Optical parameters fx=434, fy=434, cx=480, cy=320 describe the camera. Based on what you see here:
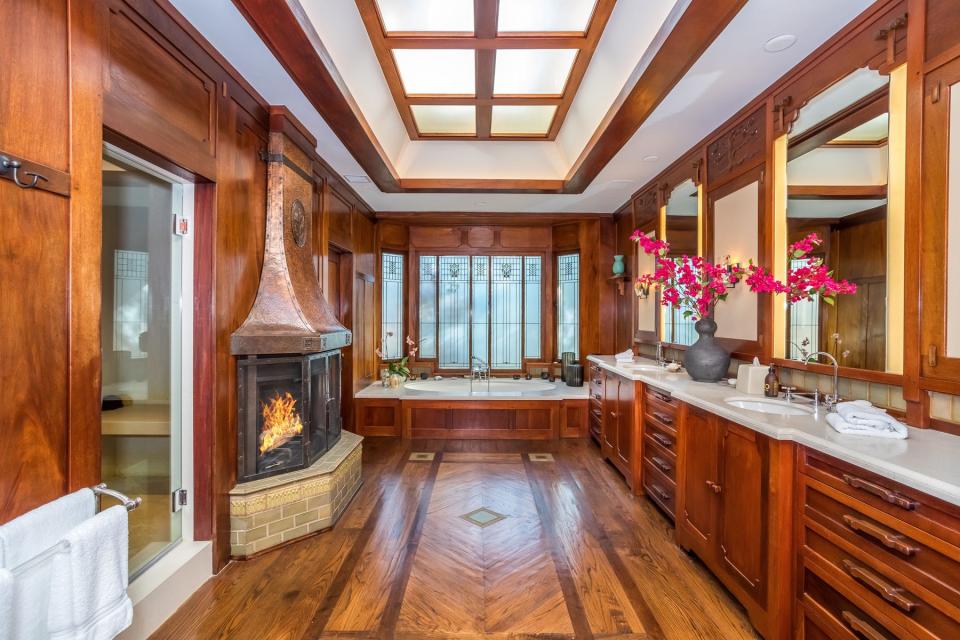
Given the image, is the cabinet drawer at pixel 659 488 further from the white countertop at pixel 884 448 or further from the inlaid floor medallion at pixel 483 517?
the inlaid floor medallion at pixel 483 517

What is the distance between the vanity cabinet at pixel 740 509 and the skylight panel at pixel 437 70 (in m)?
2.72

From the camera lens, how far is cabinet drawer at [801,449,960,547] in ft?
3.77

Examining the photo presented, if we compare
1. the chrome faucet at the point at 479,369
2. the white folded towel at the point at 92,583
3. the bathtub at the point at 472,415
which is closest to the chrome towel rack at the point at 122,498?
the white folded towel at the point at 92,583

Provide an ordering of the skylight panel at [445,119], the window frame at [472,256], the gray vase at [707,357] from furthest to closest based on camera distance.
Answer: the window frame at [472,256] → the skylight panel at [445,119] → the gray vase at [707,357]

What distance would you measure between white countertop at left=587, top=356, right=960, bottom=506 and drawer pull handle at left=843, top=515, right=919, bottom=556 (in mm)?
173

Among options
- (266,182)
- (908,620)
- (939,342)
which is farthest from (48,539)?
(939,342)

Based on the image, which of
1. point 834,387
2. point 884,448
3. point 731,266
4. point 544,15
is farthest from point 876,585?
point 544,15

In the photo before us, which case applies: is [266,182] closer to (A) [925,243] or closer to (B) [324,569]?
(B) [324,569]

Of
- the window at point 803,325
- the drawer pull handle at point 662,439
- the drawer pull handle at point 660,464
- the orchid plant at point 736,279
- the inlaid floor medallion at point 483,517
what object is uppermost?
the orchid plant at point 736,279

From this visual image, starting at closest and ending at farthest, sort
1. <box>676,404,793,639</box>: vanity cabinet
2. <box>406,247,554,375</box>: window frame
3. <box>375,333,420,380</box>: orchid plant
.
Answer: <box>676,404,793,639</box>: vanity cabinet < <box>375,333,420,380</box>: orchid plant < <box>406,247,554,375</box>: window frame

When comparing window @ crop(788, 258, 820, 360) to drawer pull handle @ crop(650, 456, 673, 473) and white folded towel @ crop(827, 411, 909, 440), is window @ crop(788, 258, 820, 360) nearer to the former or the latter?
white folded towel @ crop(827, 411, 909, 440)

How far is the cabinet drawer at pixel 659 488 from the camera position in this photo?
2.80 m

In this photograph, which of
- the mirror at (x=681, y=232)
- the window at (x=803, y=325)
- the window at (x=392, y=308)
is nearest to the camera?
the window at (x=803, y=325)

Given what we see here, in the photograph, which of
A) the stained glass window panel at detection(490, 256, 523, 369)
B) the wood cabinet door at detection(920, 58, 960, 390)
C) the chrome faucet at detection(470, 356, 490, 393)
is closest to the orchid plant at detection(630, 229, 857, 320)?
the wood cabinet door at detection(920, 58, 960, 390)
